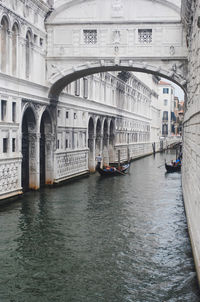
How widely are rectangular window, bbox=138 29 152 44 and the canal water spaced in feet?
19.7

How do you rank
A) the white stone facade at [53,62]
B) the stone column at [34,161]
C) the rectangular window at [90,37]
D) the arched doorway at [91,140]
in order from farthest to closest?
the arched doorway at [91,140]
the rectangular window at [90,37]
the stone column at [34,161]
the white stone facade at [53,62]

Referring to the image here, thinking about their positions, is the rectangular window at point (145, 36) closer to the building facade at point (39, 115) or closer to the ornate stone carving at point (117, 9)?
the ornate stone carving at point (117, 9)

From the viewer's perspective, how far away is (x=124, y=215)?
13.7 metres

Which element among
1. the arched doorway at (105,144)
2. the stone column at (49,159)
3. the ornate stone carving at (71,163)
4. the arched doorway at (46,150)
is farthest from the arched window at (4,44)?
the arched doorway at (105,144)

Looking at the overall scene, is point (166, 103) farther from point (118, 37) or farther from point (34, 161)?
point (34, 161)

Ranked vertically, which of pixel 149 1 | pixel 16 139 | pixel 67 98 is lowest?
pixel 16 139

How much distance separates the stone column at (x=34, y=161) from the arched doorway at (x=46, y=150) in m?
1.40

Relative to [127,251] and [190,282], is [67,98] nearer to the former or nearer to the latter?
[127,251]

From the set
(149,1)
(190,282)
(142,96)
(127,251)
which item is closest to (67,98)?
(149,1)

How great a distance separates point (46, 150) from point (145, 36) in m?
6.20

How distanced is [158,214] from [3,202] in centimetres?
486

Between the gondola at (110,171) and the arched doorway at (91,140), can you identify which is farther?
the arched doorway at (91,140)

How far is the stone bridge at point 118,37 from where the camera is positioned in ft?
56.4

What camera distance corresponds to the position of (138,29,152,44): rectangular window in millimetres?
17469
